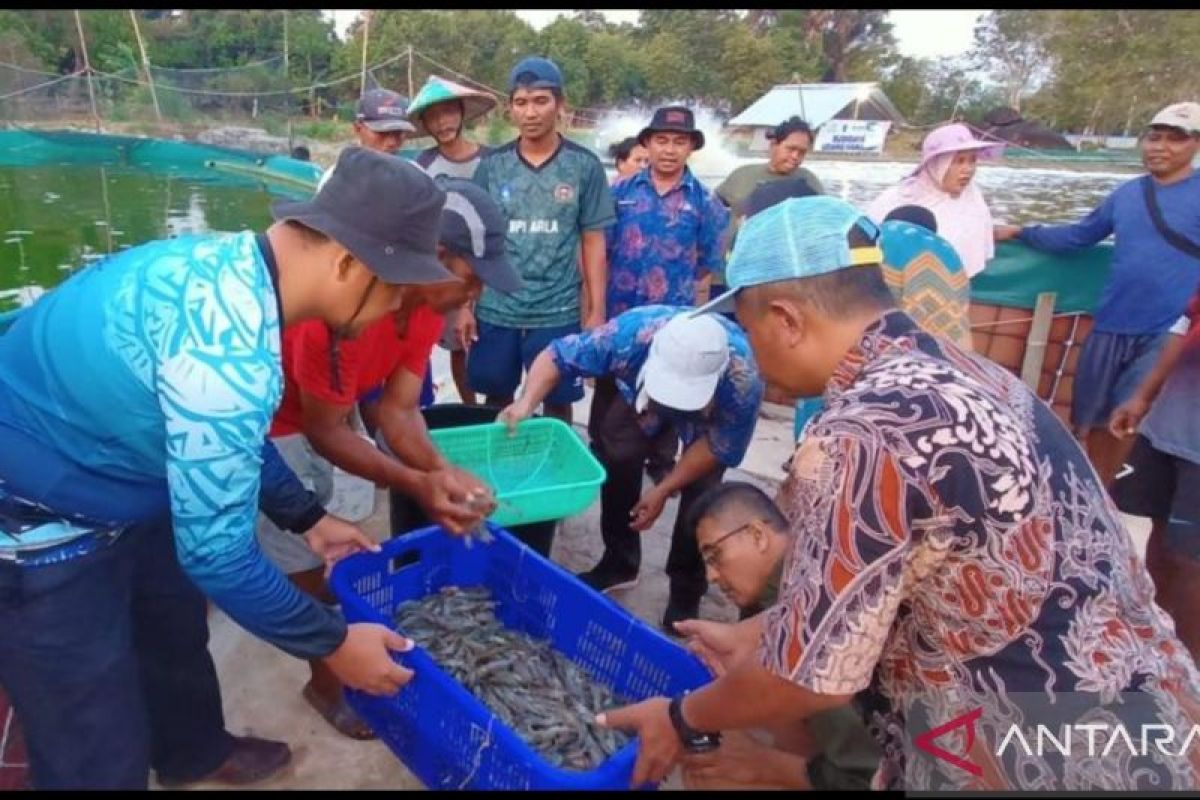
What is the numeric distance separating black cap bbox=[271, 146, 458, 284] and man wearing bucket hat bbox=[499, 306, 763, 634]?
1.19 m

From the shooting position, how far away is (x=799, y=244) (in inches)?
Answer: 52.3

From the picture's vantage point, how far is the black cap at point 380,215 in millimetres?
1364

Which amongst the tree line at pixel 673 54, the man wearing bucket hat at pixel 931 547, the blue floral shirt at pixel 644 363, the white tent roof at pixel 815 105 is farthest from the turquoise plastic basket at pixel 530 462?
the tree line at pixel 673 54

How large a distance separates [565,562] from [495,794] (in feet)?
6.23

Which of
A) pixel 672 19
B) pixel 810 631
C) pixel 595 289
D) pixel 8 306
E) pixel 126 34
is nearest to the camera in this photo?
pixel 810 631

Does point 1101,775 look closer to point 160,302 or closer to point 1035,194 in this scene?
point 160,302

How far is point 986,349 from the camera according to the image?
17.4 feet

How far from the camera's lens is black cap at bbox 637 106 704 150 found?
421 centimetres

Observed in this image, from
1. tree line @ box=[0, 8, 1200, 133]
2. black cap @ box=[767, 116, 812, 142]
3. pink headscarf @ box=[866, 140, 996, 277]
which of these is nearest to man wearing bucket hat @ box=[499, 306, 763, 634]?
pink headscarf @ box=[866, 140, 996, 277]

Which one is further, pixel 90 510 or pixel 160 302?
pixel 90 510

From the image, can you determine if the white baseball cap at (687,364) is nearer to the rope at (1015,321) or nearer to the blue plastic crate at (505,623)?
the blue plastic crate at (505,623)

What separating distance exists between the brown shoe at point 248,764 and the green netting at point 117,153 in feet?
70.1

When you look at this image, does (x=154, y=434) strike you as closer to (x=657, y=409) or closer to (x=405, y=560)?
(x=405, y=560)

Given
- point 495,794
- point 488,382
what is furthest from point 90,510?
point 488,382
